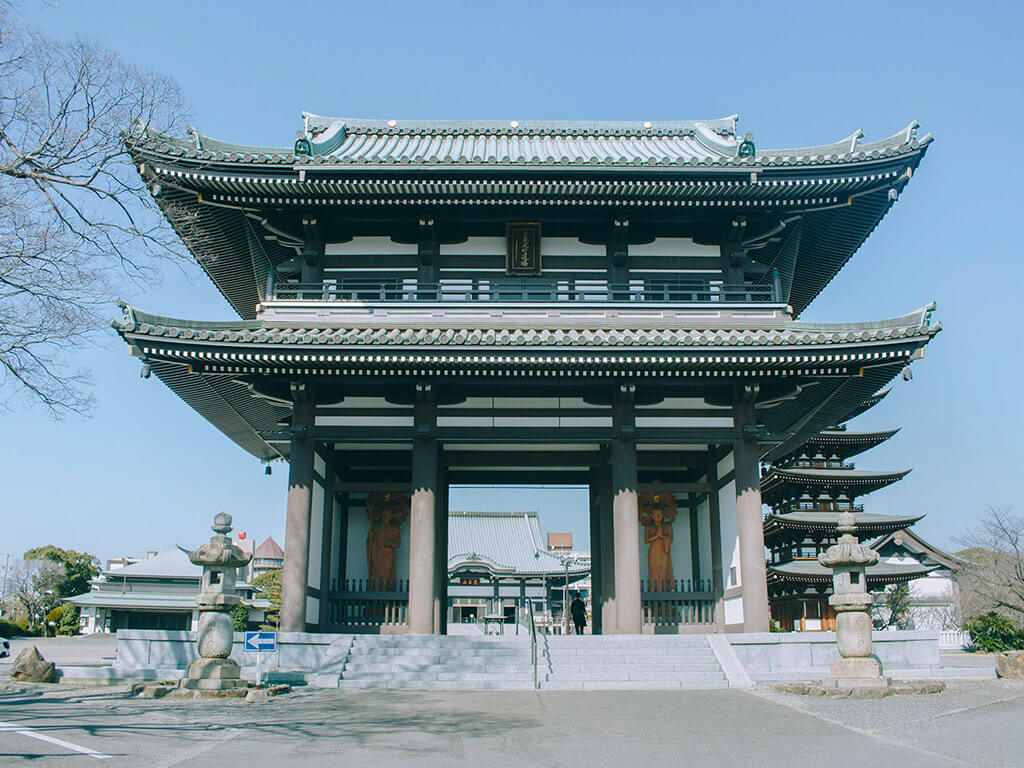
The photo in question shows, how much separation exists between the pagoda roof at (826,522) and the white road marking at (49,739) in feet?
114

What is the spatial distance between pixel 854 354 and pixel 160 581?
168ft

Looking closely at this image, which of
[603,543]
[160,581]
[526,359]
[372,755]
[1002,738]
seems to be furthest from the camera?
[160,581]

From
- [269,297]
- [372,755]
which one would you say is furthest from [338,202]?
[372,755]

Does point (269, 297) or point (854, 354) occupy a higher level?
point (269, 297)

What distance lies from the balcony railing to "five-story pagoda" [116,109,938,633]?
0.24 feet

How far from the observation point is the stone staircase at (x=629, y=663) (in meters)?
13.1

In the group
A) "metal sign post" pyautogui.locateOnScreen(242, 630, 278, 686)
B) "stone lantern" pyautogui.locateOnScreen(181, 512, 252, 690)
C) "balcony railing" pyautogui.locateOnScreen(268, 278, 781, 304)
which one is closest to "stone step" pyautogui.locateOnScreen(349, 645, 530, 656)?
"metal sign post" pyautogui.locateOnScreen(242, 630, 278, 686)

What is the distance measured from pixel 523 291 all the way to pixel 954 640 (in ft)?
133

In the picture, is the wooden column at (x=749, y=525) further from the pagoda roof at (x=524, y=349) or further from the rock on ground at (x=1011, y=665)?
the rock on ground at (x=1011, y=665)

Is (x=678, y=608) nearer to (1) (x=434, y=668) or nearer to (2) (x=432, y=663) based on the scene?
(2) (x=432, y=663)

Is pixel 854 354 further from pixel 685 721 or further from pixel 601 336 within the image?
pixel 685 721

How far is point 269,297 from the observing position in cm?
1764

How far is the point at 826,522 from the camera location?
3834 cm

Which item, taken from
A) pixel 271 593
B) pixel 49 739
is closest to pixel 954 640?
pixel 271 593
